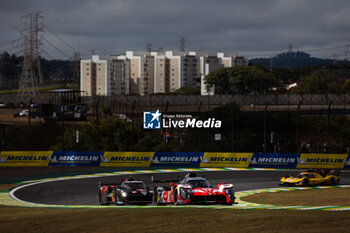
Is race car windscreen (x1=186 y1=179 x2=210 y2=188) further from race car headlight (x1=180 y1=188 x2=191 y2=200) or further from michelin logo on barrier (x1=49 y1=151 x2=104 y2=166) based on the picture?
michelin logo on barrier (x1=49 y1=151 x2=104 y2=166)

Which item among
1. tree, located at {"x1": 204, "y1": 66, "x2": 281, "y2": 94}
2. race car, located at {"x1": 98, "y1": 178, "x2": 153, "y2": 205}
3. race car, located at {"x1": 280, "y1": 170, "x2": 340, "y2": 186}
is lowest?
race car, located at {"x1": 280, "y1": 170, "x2": 340, "y2": 186}

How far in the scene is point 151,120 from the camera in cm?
4516

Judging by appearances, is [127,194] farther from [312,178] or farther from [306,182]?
[312,178]

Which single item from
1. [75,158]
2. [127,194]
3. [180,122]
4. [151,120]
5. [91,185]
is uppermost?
[151,120]

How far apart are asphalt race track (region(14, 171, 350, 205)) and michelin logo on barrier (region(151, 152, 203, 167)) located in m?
3.60

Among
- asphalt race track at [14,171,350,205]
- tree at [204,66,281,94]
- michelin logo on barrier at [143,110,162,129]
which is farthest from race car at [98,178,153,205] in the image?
tree at [204,66,281,94]

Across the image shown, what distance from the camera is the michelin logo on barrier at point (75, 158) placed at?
39.0 m

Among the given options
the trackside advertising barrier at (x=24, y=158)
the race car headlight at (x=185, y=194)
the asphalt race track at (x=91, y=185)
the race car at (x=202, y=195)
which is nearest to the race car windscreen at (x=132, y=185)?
the race car at (x=202, y=195)

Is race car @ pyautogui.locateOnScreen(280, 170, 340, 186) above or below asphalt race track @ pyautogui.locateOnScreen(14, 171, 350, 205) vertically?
above

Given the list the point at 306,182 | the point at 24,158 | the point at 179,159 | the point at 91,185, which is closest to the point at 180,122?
the point at 179,159

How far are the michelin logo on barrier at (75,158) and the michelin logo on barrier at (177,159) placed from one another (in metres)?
4.46

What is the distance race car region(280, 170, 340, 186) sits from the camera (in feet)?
96.3

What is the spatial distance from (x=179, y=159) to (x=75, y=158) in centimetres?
815

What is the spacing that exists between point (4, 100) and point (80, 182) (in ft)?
270
